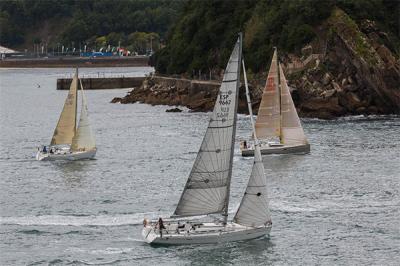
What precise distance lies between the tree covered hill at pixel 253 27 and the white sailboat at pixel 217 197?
66.6 m

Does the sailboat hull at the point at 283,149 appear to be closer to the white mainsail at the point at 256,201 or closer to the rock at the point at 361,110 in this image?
the rock at the point at 361,110

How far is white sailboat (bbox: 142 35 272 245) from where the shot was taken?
48844mm

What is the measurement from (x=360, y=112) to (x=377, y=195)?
45435 millimetres

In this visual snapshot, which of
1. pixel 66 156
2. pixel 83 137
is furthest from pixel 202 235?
pixel 83 137

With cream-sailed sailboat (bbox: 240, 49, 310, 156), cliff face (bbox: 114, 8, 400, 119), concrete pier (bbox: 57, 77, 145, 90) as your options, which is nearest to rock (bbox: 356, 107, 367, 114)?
cliff face (bbox: 114, 8, 400, 119)

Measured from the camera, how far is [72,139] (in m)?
80.4

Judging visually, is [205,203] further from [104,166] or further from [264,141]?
[264,141]

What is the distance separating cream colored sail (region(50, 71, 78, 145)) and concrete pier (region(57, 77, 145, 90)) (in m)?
89.8

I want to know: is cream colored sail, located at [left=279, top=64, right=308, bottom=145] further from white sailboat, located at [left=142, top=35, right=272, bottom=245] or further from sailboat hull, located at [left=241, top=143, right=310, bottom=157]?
white sailboat, located at [left=142, top=35, right=272, bottom=245]

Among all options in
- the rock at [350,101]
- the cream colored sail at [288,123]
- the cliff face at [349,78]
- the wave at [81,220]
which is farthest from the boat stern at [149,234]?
the rock at [350,101]

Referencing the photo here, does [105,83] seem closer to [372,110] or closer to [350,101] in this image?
[350,101]

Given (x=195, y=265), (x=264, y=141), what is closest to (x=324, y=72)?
(x=264, y=141)

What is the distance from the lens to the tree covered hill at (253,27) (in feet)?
381

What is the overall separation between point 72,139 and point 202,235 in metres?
33.3
